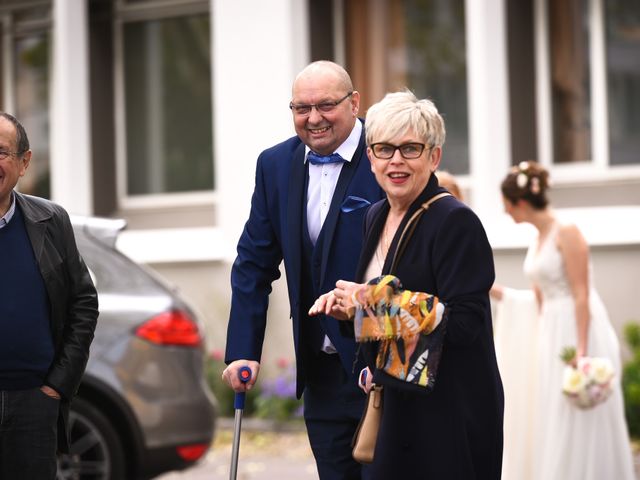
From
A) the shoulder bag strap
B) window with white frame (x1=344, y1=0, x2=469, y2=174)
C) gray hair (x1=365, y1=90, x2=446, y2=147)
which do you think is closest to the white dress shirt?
gray hair (x1=365, y1=90, x2=446, y2=147)

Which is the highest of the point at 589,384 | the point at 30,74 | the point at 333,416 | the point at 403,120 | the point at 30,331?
the point at 30,74

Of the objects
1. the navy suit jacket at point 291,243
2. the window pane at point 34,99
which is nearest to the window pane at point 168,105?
the window pane at point 34,99

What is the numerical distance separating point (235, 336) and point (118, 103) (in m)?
10.9

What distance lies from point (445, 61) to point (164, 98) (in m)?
3.65

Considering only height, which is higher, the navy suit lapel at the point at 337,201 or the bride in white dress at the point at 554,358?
the navy suit lapel at the point at 337,201

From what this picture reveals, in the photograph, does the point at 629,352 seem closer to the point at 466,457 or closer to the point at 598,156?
the point at 598,156

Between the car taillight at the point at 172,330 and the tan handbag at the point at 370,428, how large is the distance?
3255 millimetres

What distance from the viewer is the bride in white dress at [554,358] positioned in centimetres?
786

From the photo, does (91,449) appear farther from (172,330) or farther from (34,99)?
(34,99)

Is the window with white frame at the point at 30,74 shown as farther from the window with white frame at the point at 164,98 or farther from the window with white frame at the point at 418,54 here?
the window with white frame at the point at 418,54

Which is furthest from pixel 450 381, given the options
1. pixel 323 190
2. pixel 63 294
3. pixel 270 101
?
pixel 270 101

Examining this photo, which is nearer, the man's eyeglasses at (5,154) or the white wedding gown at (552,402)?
the man's eyeglasses at (5,154)

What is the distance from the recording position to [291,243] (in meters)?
5.13

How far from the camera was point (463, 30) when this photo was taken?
13336 mm
